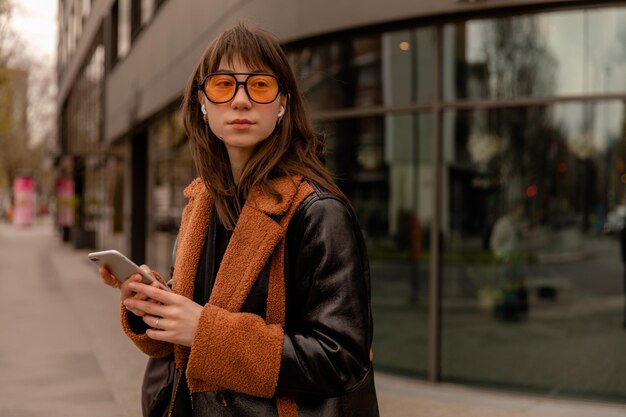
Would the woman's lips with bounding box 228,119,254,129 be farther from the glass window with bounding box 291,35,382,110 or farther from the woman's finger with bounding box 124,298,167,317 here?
the glass window with bounding box 291,35,382,110

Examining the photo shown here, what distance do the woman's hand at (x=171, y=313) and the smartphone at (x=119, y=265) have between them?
3 centimetres

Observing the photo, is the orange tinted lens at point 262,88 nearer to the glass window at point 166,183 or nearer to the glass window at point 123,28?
the glass window at point 166,183

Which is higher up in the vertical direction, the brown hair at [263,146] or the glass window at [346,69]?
the glass window at [346,69]

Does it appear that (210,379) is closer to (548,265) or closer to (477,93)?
(477,93)

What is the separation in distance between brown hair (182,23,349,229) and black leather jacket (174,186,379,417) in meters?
0.12

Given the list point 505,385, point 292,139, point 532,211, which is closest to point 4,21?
point 532,211

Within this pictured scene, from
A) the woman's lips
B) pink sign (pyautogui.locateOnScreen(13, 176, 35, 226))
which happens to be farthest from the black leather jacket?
pink sign (pyautogui.locateOnScreen(13, 176, 35, 226))

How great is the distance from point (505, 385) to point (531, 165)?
3.65m

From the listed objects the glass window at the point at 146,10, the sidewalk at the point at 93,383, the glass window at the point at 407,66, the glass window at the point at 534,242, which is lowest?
the sidewalk at the point at 93,383

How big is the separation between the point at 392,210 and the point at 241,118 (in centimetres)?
725

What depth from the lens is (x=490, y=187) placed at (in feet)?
33.1

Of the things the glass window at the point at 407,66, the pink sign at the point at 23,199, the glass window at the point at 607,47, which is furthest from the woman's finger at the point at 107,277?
the pink sign at the point at 23,199

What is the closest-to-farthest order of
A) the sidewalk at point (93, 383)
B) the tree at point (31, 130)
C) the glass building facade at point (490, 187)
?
the sidewalk at point (93, 383) → the glass building facade at point (490, 187) → the tree at point (31, 130)

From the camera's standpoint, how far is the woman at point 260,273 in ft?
5.57
